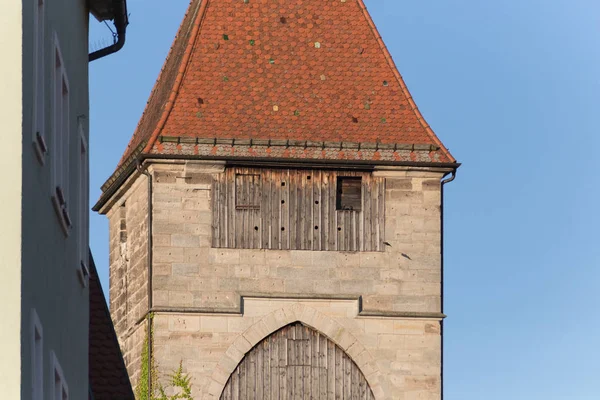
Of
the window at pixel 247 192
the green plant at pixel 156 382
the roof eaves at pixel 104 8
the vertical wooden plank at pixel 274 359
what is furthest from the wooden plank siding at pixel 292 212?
the roof eaves at pixel 104 8

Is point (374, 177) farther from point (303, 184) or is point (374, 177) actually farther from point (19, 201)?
point (19, 201)

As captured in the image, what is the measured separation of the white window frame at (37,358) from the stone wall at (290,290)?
68.5 ft

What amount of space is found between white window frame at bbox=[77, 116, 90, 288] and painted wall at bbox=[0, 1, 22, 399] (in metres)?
5.14

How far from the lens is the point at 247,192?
34.5 m

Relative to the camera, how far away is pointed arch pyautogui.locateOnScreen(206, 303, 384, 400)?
Answer: 33.8 metres

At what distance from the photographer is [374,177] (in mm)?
34844

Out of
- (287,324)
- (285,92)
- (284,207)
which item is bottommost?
(287,324)

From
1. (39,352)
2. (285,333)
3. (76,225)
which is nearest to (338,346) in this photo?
(285,333)

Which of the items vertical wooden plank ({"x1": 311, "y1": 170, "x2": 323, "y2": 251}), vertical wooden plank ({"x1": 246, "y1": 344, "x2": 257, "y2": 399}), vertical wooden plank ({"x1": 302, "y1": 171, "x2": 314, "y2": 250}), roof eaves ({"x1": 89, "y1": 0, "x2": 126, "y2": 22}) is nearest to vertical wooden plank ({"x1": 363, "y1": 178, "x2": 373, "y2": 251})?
vertical wooden plank ({"x1": 311, "y1": 170, "x2": 323, "y2": 251})

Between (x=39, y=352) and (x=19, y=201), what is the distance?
144 cm

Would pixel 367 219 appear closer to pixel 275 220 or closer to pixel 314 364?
pixel 275 220

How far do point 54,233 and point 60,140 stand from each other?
1.04 meters

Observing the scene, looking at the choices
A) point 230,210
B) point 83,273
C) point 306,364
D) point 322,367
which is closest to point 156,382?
point 306,364

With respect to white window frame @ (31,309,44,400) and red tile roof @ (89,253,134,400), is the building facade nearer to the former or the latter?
white window frame @ (31,309,44,400)
